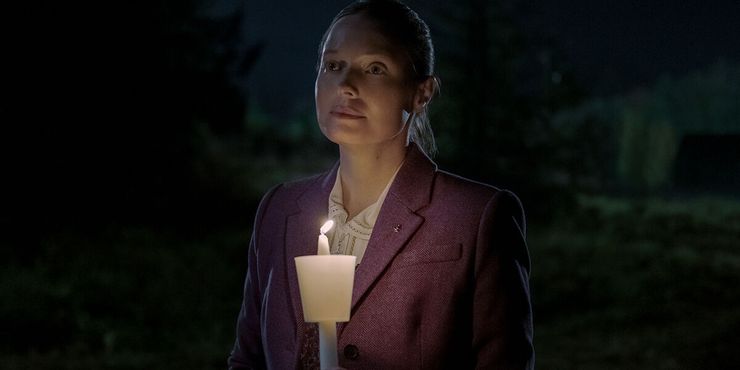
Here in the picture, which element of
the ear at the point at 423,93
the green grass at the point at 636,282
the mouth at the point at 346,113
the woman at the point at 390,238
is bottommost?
the green grass at the point at 636,282

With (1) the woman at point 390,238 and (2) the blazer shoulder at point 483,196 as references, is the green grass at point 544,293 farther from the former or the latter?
(2) the blazer shoulder at point 483,196

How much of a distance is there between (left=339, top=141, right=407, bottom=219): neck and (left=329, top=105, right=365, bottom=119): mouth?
110 millimetres

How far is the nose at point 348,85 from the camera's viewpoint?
194cm

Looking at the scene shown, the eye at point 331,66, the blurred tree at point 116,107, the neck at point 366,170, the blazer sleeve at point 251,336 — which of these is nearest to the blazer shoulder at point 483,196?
the neck at point 366,170

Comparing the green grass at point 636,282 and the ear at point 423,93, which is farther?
the green grass at point 636,282

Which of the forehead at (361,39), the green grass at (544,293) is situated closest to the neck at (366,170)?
the forehead at (361,39)

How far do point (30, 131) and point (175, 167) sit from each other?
7.44 ft

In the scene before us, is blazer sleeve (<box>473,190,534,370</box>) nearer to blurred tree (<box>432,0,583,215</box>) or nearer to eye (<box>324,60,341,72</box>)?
eye (<box>324,60,341,72</box>)

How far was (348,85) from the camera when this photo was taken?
1944 mm

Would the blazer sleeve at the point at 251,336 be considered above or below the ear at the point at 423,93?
below

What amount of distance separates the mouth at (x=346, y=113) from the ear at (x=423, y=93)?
197 mm

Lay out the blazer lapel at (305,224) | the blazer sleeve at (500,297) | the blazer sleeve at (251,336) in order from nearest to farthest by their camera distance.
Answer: the blazer sleeve at (500,297) < the blazer lapel at (305,224) < the blazer sleeve at (251,336)

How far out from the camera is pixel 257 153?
14.5 meters

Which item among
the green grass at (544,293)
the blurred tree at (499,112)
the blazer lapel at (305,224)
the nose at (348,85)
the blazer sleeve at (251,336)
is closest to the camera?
the nose at (348,85)
